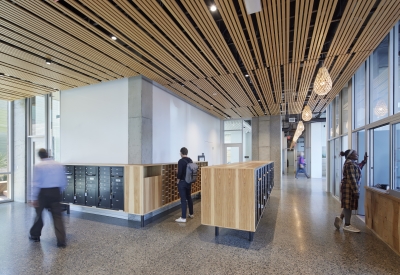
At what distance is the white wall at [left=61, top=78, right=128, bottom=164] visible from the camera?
5305mm

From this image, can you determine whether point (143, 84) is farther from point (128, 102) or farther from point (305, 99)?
point (305, 99)

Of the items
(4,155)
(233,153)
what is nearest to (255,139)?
(233,153)

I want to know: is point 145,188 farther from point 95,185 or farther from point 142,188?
point 95,185

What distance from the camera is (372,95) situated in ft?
15.0

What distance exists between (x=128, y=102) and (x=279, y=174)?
7789 mm

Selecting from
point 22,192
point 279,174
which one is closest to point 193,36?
point 22,192

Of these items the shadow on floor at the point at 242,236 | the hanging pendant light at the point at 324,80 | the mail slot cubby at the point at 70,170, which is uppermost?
the hanging pendant light at the point at 324,80

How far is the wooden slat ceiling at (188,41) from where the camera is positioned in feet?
9.00

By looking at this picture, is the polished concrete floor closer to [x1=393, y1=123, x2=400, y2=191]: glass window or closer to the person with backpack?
the person with backpack

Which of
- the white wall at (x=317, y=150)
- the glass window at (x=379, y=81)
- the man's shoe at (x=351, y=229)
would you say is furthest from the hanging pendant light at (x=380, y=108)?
the white wall at (x=317, y=150)

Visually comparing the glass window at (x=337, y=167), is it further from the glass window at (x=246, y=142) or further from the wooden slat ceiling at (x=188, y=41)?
the glass window at (x=246, y=142)

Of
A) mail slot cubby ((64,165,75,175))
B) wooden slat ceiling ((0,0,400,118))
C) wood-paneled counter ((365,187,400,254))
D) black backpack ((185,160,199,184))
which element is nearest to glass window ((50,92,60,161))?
wooden slat ceiling ((0,0,400,118))

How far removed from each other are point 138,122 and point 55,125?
3444 millimetres

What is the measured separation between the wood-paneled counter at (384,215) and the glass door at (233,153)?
260 inches
